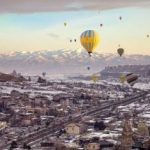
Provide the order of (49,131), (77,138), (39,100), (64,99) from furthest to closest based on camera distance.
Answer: (64,99) → (39,100) → (49,131) → (77,138)

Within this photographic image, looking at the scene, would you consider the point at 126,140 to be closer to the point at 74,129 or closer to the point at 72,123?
the point at 74,129

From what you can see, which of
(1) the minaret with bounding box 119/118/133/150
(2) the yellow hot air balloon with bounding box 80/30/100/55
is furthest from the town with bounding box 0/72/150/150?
(2) the yellow hot air balloon with bounding box 80/30/100/55

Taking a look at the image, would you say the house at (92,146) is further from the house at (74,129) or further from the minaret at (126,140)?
the house at (74,129)

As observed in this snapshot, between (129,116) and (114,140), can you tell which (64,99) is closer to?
(129,116)

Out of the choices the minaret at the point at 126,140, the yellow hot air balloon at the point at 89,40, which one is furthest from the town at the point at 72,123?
the yellow hot air balloon at the point at 89,40

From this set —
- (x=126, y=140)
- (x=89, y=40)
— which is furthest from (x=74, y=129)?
(x=126, y=140)

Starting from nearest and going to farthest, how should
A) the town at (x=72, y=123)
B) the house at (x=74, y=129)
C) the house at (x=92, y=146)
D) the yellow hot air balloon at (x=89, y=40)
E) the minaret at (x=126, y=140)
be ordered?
1. the minaret at (x=126, y=140)
2. the house at (x=92, y=146)
3. the town at (x=72, y=123)
4. the yellow hot air balloon at (x=89, y=40)
5. the house at (x=74, y=129)

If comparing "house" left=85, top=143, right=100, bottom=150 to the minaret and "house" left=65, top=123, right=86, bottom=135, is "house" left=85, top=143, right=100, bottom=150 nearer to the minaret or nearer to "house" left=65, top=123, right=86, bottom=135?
the minaret

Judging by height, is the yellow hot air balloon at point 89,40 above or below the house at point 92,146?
above

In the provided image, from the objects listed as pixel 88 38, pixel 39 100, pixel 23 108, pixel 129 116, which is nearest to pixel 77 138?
pixel 88 38
